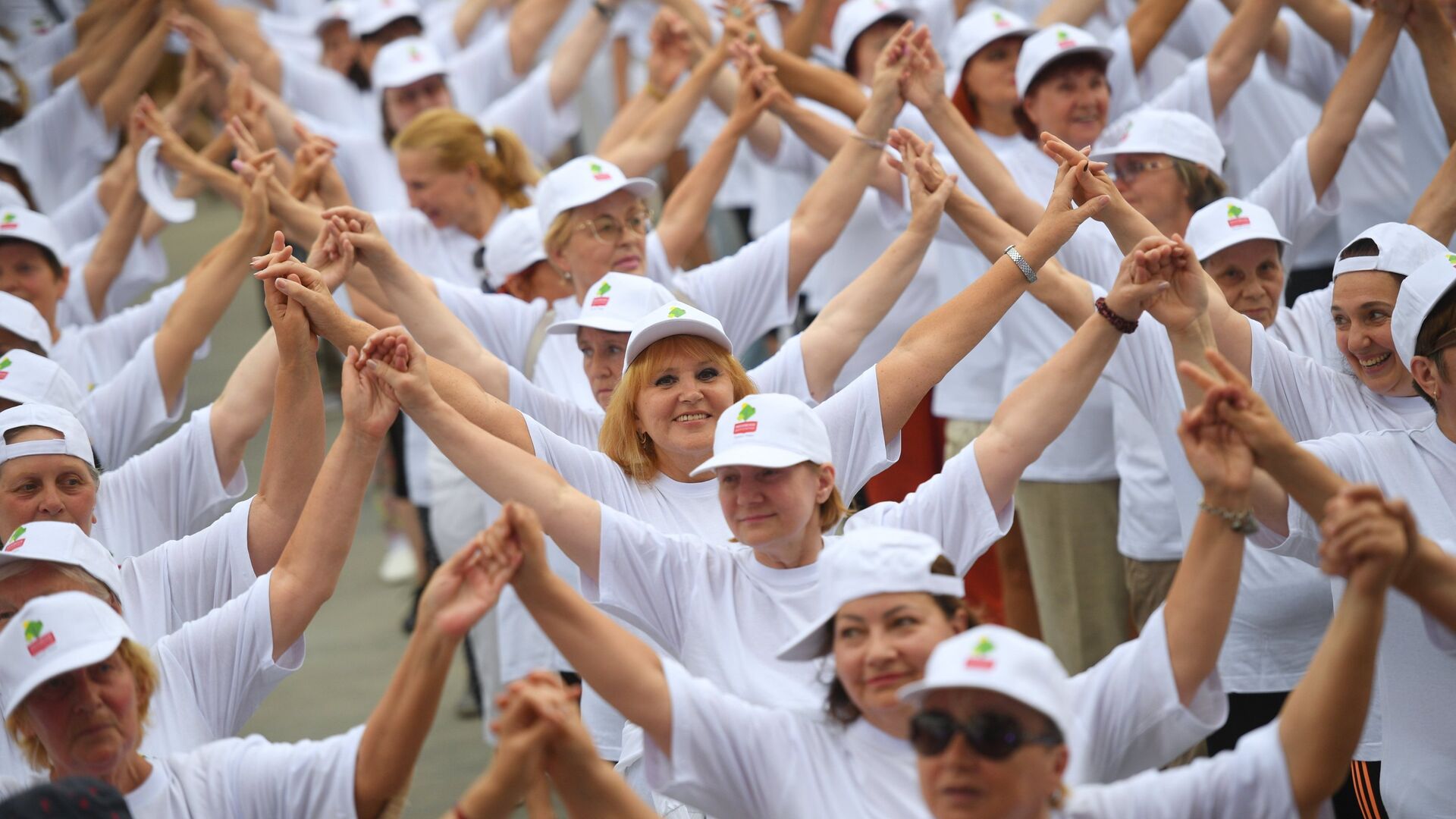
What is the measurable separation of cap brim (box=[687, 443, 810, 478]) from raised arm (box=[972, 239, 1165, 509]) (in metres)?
0.47

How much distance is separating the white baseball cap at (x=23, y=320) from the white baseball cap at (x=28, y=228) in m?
0.37

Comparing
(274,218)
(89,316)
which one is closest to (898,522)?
(274,218)

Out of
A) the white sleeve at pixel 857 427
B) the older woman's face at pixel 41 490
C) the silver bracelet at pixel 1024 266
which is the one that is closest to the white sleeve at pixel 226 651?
the older woman's face at pixel 41 490

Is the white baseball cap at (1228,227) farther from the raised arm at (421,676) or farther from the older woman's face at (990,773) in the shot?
the raised arm at (421,676)

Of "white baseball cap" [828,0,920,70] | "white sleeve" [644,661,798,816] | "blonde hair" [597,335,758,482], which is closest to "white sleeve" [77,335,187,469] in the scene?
"blonde hair" [597,335,758,482]

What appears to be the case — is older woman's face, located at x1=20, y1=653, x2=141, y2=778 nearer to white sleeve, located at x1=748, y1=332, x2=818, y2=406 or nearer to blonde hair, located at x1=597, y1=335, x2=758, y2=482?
blonde hair, located at x1=597, y1=335, x2=758, y2=482

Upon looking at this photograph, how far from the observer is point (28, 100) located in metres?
7.41

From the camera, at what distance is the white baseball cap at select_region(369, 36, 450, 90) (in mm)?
6680

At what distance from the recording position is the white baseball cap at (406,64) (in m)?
6.68

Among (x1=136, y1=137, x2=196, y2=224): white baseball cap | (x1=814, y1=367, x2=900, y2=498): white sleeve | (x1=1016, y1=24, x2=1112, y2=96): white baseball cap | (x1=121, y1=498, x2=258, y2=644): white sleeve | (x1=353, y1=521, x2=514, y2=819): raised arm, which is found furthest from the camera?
(x1=136, y1=137, x2=196, y2=224): white baseball cap

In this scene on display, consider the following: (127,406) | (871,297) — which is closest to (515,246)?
(127,406)

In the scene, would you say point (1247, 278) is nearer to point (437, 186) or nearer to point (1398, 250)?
point (1398, 250)

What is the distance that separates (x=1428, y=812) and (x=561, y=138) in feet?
17.1

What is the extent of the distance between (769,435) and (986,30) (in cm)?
310
